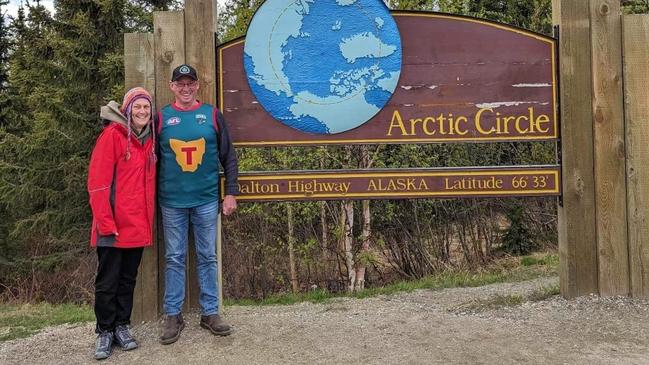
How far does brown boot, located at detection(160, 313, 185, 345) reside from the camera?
4082mm

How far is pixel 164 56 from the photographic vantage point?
182 inches

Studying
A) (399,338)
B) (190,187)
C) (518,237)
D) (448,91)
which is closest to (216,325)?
(190,187)

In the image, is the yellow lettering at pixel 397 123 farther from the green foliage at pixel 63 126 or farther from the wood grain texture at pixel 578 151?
the green foliage at pixel 63 126

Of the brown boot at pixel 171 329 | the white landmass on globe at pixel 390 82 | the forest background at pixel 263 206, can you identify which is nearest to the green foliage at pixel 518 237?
the forest background at pixel 263 206

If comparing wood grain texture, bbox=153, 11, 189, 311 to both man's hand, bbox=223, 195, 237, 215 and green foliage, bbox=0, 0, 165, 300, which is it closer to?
Result: man's hand, bbox=223, 195, 237, 215

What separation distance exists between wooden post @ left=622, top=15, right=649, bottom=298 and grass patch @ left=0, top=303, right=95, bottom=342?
4759 millimetres

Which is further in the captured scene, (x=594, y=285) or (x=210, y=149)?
(x=594, y=285)

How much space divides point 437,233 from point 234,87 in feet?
22.5

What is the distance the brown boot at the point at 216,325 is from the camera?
4.19 meters

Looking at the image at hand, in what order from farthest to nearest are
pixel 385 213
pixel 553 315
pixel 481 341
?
1. pixel 385 213
2. pixel 553 315
3. pixel 481 341

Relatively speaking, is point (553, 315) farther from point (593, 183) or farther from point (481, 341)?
point (593, 183)

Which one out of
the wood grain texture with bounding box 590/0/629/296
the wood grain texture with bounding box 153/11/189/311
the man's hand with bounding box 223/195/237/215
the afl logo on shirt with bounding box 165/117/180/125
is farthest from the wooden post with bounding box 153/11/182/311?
the wood grain texture with bounding box 590/0/629/296

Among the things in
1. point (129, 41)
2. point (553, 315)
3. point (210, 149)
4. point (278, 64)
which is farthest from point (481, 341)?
point (129, 41)

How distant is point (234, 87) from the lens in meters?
4.74
